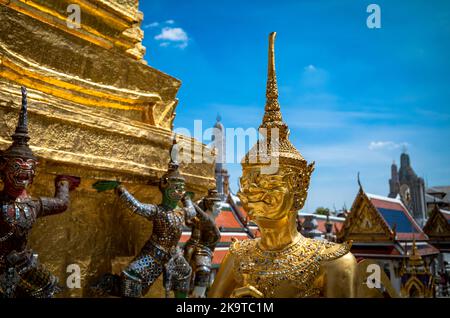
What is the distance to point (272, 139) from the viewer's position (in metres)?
1.88

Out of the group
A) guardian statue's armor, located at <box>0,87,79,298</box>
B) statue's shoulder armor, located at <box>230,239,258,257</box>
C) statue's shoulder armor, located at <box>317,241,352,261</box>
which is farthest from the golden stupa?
statue's shoulder armor, located at <box>317,241,352,261</box>

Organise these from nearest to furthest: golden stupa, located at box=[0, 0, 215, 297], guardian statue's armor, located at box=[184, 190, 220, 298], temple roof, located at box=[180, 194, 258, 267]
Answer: golden stupa, located at box=[0, 0, 215, 297]
guardian statue's armor, located at box=[184, 190, 220, 298]
temple roof, located at box=[180, 194, 258, 267]

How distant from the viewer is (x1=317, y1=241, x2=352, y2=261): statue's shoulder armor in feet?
5.71

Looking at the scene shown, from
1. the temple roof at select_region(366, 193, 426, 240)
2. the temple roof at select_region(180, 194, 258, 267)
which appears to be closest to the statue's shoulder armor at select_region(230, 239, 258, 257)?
the temple roof at select_region(180, 194, 258, 267)

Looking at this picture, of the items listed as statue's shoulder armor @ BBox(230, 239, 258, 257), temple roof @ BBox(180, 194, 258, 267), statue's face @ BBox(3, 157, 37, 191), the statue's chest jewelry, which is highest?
statue's face @ BBox(3, 157, 37, 191)

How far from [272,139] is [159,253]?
150 cm

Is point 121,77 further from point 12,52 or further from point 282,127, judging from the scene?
point 282,127

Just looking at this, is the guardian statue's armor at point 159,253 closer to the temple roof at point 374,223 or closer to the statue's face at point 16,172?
the statue's face at point 16,172

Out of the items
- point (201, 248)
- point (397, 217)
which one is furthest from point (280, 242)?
point (397, 217)

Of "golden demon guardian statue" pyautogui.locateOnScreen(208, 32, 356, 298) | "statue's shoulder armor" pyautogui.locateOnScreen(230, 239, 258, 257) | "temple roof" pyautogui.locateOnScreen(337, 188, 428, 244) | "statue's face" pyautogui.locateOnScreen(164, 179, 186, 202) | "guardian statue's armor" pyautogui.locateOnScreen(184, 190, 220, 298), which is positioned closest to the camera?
"golden demon guardian statue" pyautogui.locateOnScreen(208, 32, 356, 298)

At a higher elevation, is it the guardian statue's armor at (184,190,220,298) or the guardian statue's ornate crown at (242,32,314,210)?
the guardian statue's ornate crown at (242,32,314,210)

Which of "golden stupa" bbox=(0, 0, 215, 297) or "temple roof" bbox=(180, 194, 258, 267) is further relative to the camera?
"temple roof" bbox=(180, 194, 258, 267)

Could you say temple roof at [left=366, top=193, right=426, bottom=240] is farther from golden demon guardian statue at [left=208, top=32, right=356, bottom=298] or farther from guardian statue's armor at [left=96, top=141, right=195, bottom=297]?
golden demon guardian statue at [left=208, top=32, right=356, bottom=298]

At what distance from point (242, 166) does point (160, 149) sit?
1.74m
